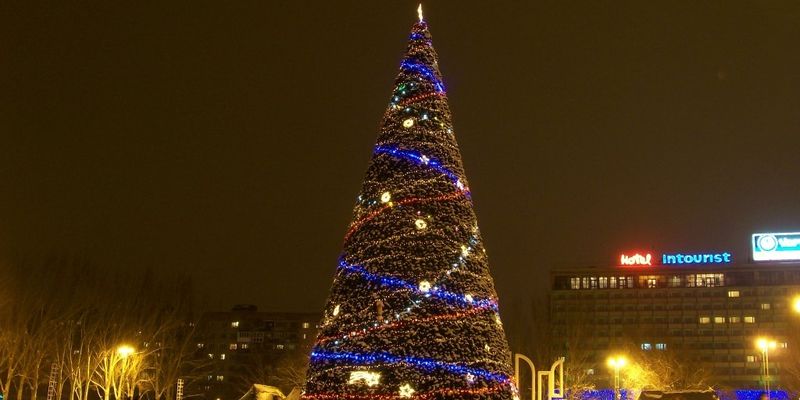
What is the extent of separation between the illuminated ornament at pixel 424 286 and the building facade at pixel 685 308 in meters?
→ 87.8

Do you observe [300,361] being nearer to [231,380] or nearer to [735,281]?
[231,380]

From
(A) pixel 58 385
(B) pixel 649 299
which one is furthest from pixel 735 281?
(A) pixel 58 385

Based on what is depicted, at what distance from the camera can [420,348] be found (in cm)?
1684

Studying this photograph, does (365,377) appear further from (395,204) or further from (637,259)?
(637,259)

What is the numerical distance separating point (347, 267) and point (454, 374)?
129 inches

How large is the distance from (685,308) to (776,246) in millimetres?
15717

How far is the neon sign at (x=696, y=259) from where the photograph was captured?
112062 mm

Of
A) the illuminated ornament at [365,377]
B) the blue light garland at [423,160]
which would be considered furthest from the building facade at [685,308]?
the illuminated ornament at [365,377]

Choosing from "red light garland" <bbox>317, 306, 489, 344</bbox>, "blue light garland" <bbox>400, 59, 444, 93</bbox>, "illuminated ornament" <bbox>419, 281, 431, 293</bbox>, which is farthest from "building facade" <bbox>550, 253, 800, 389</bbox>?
"illuminated ornament" <bbox>419, 281, 431, 293</bbox>

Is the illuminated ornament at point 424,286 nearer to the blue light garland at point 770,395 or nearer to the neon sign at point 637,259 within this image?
the blue light garland at point 770,395

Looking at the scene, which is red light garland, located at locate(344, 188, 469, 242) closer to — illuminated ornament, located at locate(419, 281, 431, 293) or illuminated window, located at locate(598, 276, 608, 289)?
illuminated ornament, located at locate(419, 281, 431, 293)

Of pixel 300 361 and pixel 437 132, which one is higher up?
pixel 437 132

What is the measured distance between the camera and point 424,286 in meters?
17.2

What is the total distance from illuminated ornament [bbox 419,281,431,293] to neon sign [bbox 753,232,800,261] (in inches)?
3765
